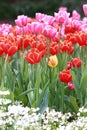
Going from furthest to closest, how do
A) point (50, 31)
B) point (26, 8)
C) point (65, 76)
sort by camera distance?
1. point (26, 8)
2. point (50, 31)
3. point (65, 76)

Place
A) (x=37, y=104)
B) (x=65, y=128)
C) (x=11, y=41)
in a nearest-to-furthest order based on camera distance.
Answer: (x=65, y=128)
(x=37, y=104)
(x=11, y=41)

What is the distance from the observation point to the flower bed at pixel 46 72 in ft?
13.0

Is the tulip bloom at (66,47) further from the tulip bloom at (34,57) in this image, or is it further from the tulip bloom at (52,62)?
the tulip bloom at (34,57)

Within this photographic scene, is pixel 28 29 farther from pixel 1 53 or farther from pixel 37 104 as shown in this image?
pixel 37 104

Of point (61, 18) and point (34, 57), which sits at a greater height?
point (61, 18)

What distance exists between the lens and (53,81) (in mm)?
4129

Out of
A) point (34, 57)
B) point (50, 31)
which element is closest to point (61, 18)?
point (50, 31)

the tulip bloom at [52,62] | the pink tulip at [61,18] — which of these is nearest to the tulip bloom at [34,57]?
the tulip bloom at [52,62]

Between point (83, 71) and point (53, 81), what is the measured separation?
0.95 ft

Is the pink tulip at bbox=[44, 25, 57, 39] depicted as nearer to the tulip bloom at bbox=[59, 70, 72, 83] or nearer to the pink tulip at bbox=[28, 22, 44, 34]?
the pink tulip at bbox=[28, 22, 44, 34]

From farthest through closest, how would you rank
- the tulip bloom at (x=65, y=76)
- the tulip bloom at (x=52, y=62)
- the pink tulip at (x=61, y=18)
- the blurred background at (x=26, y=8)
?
the blurred background at (x=26, y=8), the pink tulip at (x=61, y=18), the tulip bloom at (x=52, y=62), the tulip bloom at (x=65, y=76)

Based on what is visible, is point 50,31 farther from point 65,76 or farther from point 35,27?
point 65,76

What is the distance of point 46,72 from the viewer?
427 centimetres

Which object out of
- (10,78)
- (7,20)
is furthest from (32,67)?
(7,20)
